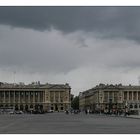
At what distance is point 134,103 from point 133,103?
1.53ft

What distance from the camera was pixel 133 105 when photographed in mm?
185125

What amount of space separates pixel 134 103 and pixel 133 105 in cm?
265

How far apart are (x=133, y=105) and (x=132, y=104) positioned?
1894 mm

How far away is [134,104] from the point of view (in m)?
188

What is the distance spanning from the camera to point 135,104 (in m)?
187

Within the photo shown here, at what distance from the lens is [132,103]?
612ft

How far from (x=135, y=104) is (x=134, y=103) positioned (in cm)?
60

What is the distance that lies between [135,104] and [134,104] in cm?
42

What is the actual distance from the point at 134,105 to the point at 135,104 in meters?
1.86

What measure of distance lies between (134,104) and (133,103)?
54 cm

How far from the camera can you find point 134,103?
18762 cm

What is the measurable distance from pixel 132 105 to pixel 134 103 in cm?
300

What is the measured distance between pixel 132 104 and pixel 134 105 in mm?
1614

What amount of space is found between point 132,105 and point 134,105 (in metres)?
1.01
